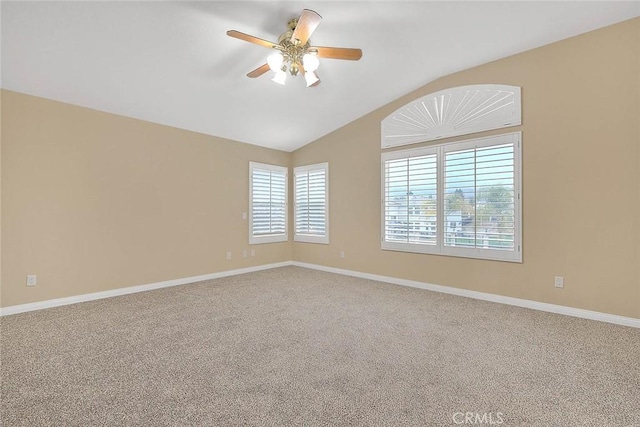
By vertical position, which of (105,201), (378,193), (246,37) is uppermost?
(246,37)

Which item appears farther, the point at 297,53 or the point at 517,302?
the point at 517,302

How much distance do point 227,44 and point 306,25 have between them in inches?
43.4

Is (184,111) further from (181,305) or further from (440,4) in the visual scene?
(440,4)

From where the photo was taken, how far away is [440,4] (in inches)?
110

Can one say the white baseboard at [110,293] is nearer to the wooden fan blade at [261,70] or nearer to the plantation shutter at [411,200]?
the plantation shutter at [411,200]

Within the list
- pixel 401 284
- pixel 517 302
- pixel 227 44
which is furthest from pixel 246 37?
pixel 517 302

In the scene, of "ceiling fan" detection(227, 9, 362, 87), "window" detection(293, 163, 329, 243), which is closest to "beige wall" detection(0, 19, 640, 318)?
"window" detection(293, 163, 329, 243)

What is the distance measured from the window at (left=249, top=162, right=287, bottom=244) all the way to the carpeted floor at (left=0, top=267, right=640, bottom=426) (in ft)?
7.51

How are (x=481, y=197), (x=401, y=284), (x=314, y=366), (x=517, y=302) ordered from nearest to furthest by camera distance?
(x=314, y=366), (x=517, y=302), (x=481, y=197), (x=401, y=284)

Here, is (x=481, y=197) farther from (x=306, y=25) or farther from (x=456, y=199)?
(x=306, y=25)

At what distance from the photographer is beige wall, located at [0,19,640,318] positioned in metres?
3.05

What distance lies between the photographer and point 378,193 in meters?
4.97

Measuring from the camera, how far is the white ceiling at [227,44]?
8.54 ft

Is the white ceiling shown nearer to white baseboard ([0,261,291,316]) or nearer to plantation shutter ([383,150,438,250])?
plantation shutter ([383,150,438,250])
